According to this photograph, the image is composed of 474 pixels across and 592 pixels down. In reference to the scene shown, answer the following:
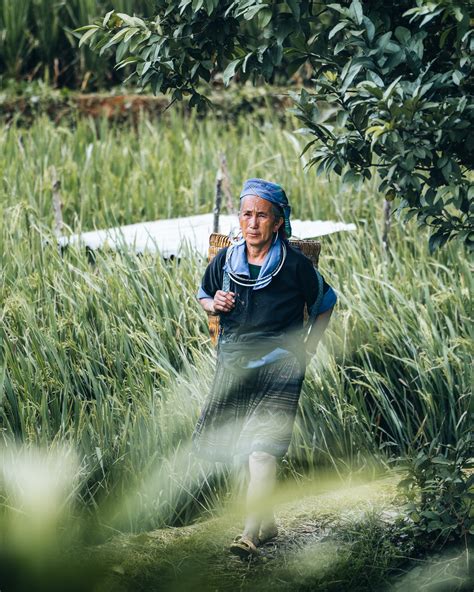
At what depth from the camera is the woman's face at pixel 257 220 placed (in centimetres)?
312

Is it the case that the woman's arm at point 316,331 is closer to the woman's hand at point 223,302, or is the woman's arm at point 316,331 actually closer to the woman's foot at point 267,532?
the woman's hand at point 223,302

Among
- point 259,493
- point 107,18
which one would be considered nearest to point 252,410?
point 259,493

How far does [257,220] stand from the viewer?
3.13 metres

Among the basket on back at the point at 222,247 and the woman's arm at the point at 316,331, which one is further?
the basket on back at the point at 222,247

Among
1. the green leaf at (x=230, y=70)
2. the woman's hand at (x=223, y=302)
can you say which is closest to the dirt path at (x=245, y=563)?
the woman's hand at (x=223, y=302)

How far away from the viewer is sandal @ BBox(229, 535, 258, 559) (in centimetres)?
313

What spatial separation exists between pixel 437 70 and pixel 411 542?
1536mm

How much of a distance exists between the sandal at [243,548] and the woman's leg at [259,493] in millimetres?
16

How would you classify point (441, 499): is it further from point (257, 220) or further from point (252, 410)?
point (257, 220)

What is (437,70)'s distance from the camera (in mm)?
3301

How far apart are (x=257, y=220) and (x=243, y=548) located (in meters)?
1.01

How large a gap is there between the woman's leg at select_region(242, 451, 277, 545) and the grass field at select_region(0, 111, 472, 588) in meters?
0.49

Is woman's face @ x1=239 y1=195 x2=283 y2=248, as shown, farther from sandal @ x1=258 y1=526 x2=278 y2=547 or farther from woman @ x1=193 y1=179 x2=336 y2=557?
sandal @ x1=258 y1=526 x2=278 y2=547

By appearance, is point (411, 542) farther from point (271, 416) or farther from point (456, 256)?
point (456, 256)
